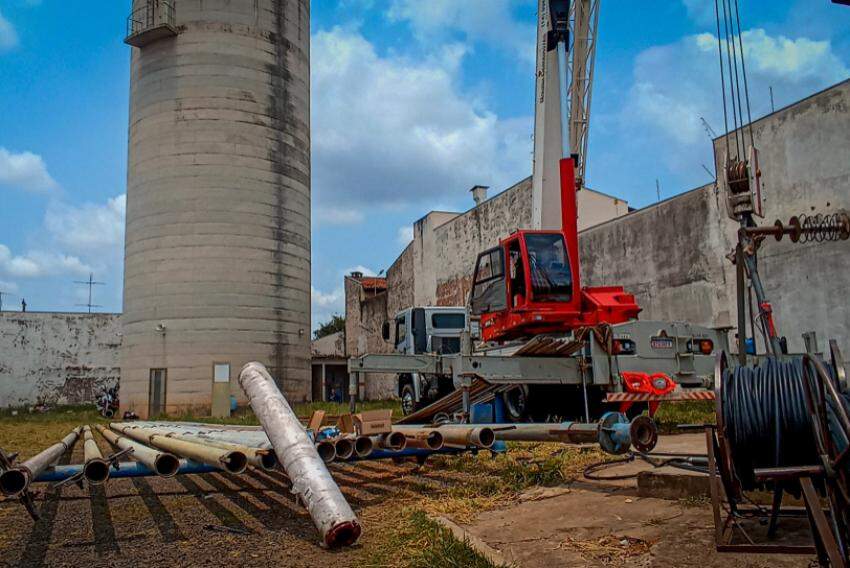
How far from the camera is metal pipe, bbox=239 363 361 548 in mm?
4074

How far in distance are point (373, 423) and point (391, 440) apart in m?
0.20

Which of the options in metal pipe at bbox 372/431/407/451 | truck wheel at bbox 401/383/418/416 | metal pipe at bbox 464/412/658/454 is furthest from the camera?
truck wheel at bbox 401/383/418/416

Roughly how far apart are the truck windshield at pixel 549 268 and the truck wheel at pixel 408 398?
20.0 feet

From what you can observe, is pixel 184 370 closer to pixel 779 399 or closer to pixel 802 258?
pixel 802 258

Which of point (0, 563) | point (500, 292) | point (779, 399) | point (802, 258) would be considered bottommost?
point (0, 563)

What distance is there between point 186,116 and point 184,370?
24.9 ft

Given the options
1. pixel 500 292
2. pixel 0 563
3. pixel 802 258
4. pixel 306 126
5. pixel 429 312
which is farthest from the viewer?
pixel 306 126

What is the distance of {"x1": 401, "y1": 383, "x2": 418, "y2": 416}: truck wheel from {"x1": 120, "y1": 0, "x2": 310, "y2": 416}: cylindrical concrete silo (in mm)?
6578

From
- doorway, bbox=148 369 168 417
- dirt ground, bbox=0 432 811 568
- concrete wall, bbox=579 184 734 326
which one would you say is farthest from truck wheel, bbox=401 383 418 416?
dirt ground, bbox=0 432 811 568

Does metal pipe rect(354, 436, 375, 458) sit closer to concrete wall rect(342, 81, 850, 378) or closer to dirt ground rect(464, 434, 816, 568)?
dirt ground rect(464, 434, 816, 568)

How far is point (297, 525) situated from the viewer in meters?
5.46

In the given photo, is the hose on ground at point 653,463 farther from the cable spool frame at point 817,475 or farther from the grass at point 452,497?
the cable spool frame at point 817,475

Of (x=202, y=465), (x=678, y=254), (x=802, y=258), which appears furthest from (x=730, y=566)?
(x=678, y=254)

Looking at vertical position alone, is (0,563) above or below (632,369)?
below
